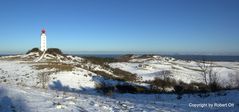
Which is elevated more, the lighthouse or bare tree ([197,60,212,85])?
the lighthouse

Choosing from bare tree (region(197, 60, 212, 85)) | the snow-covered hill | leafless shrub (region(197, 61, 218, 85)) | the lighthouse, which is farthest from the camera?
the lighthouse

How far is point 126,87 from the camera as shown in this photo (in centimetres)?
3375

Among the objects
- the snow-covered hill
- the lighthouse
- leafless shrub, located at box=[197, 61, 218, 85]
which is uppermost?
the lighthouse

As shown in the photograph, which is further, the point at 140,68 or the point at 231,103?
the point at 140,68

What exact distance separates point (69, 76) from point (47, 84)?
4758 millimetres

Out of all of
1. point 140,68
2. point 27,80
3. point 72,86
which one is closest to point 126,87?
point 72,86

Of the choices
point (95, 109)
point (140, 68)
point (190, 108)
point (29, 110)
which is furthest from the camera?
point (140, 68)

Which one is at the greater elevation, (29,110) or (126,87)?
(29,110)

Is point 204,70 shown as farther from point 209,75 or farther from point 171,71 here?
point 171,71

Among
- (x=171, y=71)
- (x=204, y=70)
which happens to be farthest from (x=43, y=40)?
(x=204, y=70)

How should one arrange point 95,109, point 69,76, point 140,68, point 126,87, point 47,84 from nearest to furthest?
point 95,109 < point 47,84 < point 126,87 < point 69,76 < point 140,68

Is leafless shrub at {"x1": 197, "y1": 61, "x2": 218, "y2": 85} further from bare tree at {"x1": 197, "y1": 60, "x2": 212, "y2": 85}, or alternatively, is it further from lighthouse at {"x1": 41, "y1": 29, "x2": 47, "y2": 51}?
lighthouse at {"x1": 41, "y1": 29, "x2": 47, "y2": 51}

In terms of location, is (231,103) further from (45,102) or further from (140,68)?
(140,68)

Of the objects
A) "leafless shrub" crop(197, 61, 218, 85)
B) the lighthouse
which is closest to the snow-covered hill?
"leafless shrub" crop(197, 61, 218, 85)
